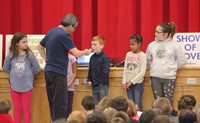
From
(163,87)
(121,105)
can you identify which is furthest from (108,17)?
(121,105)

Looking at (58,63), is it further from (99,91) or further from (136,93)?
(136,93)

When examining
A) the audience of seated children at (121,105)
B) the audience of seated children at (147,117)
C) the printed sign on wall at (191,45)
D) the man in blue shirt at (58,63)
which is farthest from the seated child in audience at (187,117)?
the printed sign on wall at (191,45)

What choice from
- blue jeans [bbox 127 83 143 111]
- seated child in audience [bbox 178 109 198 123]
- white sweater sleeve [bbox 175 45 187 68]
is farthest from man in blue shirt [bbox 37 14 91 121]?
seated child in audience [bbox 178 109 198 123]

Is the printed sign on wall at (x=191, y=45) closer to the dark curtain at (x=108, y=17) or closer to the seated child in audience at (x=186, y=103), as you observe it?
the dark curtain at (x=108, y=17)

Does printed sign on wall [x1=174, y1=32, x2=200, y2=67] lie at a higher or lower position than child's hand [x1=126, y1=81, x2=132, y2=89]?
higher

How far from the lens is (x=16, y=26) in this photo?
9289 millimetres

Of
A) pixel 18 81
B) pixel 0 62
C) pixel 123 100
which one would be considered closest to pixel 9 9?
pixel 0 62

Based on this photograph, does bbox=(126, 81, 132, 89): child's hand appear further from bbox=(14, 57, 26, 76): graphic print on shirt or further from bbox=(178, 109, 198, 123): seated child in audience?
bbox=(178, 109, 198, 123): seated child in audience

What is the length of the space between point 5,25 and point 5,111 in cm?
402

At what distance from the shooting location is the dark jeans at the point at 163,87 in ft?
23.7

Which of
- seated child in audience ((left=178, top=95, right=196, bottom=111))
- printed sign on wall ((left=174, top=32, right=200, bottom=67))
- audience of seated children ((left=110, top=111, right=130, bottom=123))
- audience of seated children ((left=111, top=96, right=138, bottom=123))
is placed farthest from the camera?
printed sign on wall ((left=174, top=32, right=200, bottom=67))

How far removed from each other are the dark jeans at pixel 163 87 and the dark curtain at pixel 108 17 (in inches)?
68.0

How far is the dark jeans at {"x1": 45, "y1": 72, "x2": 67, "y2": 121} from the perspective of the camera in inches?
246

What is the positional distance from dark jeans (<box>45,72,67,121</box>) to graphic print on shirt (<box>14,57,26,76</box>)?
101 cm
